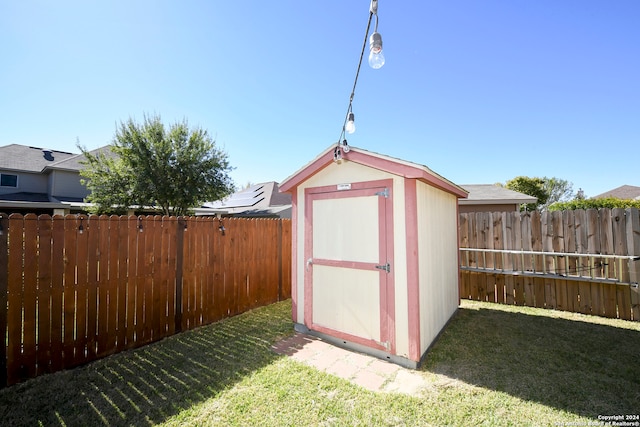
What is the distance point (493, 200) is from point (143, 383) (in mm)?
12441

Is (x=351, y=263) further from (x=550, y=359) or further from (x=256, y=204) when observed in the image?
(x=256, y=204)

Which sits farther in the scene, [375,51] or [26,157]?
[26,157]

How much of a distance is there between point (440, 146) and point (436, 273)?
11355 millimetres

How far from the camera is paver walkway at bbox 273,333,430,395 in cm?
269

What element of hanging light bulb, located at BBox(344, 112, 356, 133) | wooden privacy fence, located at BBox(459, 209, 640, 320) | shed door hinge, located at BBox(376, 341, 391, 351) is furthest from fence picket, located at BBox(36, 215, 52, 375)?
wooden privacy fence, located at BBox(459, 209, 640, 320)

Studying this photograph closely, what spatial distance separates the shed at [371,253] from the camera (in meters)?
3.13

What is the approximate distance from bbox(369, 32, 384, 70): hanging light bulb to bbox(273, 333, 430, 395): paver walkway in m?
3.32

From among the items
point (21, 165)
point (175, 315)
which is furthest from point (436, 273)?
point (21, 165)

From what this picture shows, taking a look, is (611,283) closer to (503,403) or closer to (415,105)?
(503,403)

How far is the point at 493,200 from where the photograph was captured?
425 inches

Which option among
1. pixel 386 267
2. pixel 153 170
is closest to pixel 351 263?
pixel 386 267

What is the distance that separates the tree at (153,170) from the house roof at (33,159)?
7.65 ft

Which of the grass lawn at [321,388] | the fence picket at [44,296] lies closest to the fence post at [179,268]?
Answer: the grass lawn at [321,388]

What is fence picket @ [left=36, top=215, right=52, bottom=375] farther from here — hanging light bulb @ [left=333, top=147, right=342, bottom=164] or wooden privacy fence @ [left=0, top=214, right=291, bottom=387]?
hanging light bulb @ [left=333, top=147, right=342, bottom=164]
